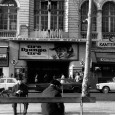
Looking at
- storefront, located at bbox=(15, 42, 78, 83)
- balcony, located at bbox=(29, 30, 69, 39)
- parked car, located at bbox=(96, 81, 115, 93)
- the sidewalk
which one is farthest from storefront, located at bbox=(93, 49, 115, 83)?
the sidewalk

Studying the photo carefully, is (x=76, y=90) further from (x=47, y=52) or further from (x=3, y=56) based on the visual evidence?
(x=3, y=56)

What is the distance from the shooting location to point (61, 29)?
37.8 meters

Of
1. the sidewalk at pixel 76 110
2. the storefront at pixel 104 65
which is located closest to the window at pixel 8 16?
the storefront at pixel 104 65

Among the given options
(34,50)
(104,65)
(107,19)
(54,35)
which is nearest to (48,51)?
(34,50)

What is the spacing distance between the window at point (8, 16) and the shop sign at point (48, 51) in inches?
103

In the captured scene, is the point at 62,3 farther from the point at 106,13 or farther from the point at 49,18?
the point at 106,13

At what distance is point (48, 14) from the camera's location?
38.0 metres

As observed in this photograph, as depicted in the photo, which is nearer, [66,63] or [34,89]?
[34,89]

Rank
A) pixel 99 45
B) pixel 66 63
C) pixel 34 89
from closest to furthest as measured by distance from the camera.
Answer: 1. pixel 34 89
2. pixel 99 45
3. pixel 66 63

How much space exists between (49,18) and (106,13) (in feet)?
22.0

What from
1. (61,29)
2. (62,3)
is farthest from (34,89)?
(62,3)

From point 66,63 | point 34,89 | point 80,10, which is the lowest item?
point 34,89

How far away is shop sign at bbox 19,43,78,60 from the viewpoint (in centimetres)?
3709

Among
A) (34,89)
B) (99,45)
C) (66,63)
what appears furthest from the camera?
(66,63)
